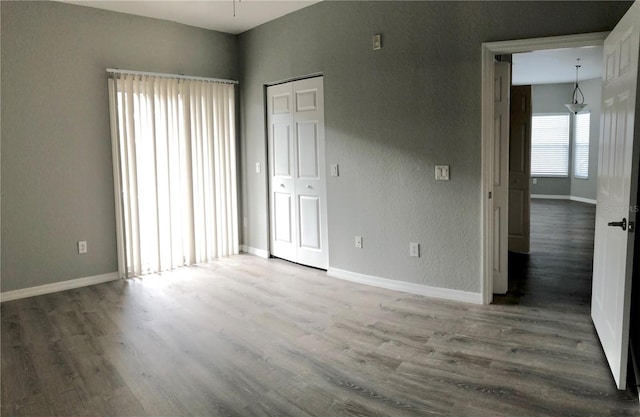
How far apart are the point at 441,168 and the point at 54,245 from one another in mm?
3768

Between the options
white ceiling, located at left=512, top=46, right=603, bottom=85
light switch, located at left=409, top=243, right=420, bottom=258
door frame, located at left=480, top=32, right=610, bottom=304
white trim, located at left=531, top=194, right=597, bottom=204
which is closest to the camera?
door frame, located at left=480, top=32, right=610, bottom=304

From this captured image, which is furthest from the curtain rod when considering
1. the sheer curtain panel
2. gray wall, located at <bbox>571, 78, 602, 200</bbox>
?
gray wall, located at <bbox>571, 78, 602, 200</bbox>

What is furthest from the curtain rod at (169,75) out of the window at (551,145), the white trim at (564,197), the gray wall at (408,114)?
the white trim at (564,197)

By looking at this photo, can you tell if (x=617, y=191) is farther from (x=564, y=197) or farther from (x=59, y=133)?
(x=564, y=197)

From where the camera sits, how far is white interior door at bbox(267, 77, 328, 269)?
5.14 metres

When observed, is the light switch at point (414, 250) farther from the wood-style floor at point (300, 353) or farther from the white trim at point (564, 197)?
the white trim at point (564, 197)

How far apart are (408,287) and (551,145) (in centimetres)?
859

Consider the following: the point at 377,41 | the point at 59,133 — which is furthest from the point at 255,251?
the point at 377,41

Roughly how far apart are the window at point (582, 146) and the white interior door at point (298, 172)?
797cm

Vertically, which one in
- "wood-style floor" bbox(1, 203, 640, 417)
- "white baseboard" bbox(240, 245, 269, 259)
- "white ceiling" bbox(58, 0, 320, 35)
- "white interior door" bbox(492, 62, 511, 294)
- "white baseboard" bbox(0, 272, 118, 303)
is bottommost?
"wood-style floor" bbox(1, 203, 640, 417)

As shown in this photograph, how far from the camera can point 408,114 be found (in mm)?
4234

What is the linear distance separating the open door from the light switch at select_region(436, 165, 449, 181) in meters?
2.26

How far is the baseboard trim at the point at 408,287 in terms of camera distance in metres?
4.03

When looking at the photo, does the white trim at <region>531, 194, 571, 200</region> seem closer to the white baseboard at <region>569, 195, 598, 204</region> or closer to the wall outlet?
the white baseboard at <region>569, 195, 598, 204</region>
